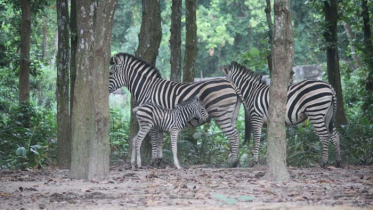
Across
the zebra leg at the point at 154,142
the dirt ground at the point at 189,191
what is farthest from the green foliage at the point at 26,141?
the zebra leg at the point at 154,142

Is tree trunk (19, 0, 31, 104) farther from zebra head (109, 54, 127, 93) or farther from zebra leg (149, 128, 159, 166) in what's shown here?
zebra leg (149, 128, 159, 166)

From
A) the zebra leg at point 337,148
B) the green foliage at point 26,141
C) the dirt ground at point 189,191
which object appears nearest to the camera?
the dirt ground at point 189,191

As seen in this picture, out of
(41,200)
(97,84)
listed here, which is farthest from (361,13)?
(41,200)

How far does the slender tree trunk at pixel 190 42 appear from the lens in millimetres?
15109

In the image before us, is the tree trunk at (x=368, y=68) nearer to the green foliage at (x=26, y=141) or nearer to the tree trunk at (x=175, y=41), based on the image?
the tree trunk at (x=175, y=41)

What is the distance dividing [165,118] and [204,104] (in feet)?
3.90

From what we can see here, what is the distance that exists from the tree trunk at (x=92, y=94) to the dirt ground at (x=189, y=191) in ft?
1.25

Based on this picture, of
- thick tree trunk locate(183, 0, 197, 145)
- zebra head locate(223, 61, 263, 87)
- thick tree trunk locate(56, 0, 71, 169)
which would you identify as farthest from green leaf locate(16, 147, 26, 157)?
zebra head locate(223, 61, 263, 87)

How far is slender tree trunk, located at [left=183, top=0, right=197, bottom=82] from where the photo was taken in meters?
15.1

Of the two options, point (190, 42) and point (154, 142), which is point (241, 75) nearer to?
point (190, 42)

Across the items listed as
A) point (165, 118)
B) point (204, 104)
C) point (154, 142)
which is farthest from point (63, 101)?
point (204, 104)

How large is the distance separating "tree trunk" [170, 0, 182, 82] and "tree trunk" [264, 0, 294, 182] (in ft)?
20.1

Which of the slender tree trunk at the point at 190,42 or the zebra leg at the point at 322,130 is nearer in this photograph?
the zebra leg at the point at 322,130

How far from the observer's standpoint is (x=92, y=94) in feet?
32.3
